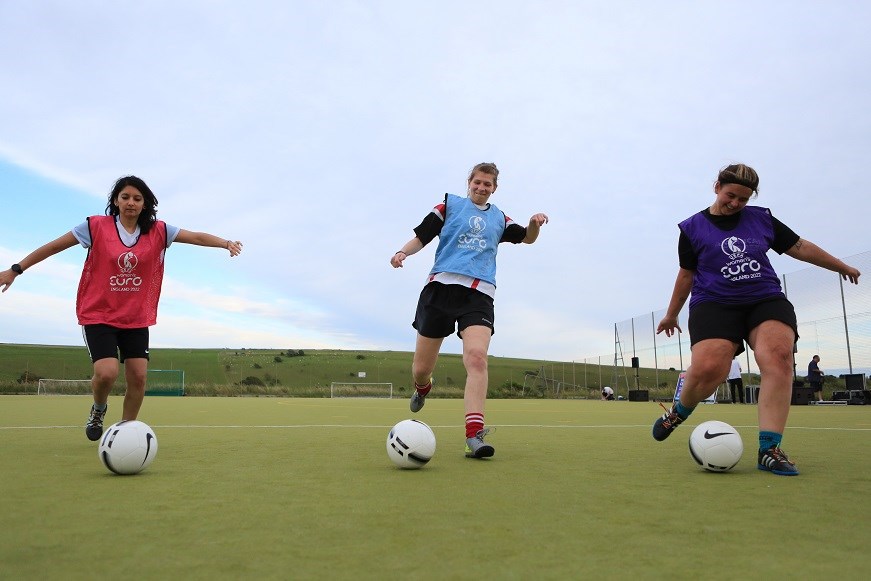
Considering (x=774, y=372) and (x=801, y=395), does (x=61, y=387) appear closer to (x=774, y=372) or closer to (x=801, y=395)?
(x=801, y=395)

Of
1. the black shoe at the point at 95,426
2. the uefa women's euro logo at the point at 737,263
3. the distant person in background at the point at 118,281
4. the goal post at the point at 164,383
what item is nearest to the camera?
the uefa women's euro logo at the point at 737,263

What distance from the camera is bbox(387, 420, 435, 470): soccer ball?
4.16 meters

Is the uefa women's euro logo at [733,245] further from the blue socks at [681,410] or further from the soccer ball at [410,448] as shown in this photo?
the soccer ball at [410,448]

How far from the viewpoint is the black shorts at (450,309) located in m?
5.50

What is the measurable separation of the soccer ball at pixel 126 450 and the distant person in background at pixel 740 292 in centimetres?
323

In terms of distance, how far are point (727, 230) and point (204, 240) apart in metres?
3.88

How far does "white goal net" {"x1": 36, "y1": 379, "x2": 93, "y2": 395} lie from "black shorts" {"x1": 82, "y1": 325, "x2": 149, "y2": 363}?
1240 inches

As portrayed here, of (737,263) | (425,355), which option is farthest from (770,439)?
(425,355)

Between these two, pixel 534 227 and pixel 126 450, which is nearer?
pixel 126 450

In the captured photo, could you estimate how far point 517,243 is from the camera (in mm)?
6086

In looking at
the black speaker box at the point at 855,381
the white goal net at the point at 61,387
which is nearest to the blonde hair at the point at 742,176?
the black speaker box at the point at 855,381

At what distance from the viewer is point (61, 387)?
118 feet

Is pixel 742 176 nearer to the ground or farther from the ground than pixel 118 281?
farther from the ground

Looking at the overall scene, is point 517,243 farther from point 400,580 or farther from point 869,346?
point 869,346
